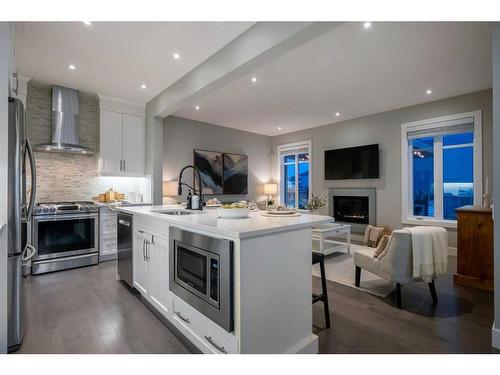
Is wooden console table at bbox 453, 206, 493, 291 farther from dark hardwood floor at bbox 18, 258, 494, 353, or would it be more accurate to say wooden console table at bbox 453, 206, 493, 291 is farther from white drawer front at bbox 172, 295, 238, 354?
white drawer front at bbox 172, 295, 238, 354

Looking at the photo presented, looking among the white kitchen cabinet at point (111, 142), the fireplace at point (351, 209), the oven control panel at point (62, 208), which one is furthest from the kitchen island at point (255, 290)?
the fireplace at point (351, 209)

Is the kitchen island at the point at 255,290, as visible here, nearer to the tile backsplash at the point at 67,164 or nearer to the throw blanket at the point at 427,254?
the throw blanket at the point at 427,254

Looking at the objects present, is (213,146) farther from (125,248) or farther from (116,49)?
(125,248)

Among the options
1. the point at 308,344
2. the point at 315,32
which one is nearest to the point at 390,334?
the point at 308,344

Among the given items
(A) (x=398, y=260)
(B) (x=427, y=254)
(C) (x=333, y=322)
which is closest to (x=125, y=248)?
(C) (x=333, y=322)

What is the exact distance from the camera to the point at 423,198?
16.0 feet

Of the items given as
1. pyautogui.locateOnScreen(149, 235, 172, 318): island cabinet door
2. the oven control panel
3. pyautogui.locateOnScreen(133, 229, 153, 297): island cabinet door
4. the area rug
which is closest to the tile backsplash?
the oven control panel

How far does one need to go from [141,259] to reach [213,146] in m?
4.13

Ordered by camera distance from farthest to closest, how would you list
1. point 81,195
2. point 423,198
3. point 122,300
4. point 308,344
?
point 423,198 < point 81,195 < point 122,300 < point 308,344

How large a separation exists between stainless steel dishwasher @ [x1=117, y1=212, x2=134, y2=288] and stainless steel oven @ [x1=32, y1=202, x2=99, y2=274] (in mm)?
1089

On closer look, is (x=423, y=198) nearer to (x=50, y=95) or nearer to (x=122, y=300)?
(x=122, y=300)

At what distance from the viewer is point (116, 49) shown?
2898mm

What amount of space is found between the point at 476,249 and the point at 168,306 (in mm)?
3518

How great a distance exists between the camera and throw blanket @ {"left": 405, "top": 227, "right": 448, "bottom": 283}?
240 centimetres
